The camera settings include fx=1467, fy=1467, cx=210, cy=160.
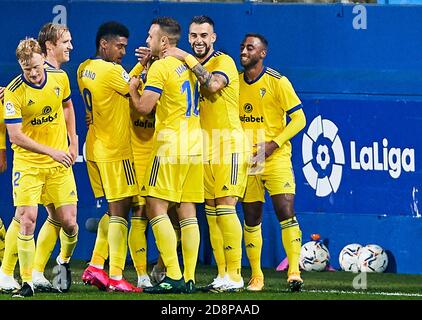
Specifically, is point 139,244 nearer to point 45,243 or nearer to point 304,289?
point 45,243

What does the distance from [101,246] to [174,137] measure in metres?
1.31

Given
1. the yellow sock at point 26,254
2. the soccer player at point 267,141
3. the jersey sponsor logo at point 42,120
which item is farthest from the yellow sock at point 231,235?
the yellow sock at point 26,254

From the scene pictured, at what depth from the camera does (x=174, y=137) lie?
11680 mm

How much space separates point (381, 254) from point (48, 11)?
160 inches

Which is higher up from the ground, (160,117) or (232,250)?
(160,117)

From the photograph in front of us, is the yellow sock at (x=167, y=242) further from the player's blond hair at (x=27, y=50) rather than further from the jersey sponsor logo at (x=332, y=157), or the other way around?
the jersey sponsor logo at (x=332, y=157)

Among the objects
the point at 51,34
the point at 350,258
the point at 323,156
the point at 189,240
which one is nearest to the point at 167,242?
the point at 189,240

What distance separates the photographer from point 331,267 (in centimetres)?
1409

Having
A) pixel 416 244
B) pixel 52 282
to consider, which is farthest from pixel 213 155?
pixel 416 244

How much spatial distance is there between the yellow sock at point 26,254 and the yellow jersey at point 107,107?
1.20 m

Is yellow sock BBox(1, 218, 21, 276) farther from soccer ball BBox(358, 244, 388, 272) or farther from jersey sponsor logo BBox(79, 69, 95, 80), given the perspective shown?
soccer ball BBox(358, 244, 388, 272)

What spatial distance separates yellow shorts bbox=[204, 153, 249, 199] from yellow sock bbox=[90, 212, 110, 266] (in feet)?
3.03
